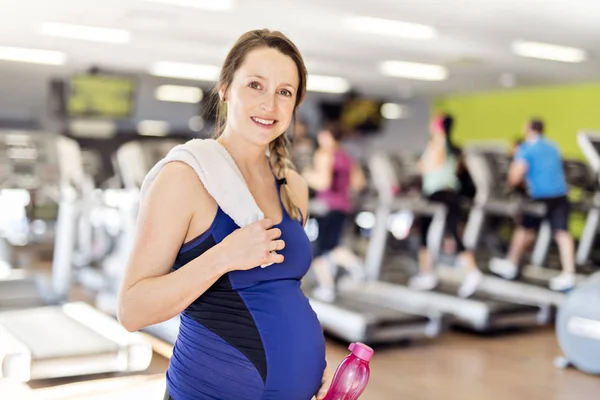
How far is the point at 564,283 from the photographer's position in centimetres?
580

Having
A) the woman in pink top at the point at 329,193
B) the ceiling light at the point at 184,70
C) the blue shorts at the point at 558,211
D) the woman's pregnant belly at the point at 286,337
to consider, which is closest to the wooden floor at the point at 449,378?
the woman in pink top at the point at 329,193

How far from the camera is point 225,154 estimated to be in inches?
49.1

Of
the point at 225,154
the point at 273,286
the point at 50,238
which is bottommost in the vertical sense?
the point at 50,238

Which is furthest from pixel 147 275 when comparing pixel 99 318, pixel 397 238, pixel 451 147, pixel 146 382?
pixel 397 238

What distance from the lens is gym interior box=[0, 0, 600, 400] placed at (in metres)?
3.70

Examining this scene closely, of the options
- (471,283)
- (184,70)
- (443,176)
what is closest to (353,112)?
(184,70)

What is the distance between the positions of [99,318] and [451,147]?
2959 millimetres

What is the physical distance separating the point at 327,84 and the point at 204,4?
5500 millimetres

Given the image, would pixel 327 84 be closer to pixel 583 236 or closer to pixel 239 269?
pixel 583 236

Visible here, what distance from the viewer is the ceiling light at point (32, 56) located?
862 cm

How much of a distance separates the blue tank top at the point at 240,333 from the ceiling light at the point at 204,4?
4890 mm

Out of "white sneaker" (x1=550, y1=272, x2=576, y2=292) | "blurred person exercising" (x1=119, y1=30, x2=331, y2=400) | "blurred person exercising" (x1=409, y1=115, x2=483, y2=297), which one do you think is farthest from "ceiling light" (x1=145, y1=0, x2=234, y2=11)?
"blurred person exercising" (x1=119, y1=30, x2=331, y2=400)

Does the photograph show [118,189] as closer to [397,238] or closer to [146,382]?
[397,238]

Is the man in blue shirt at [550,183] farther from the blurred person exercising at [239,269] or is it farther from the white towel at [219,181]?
the white towel at [219,181]
